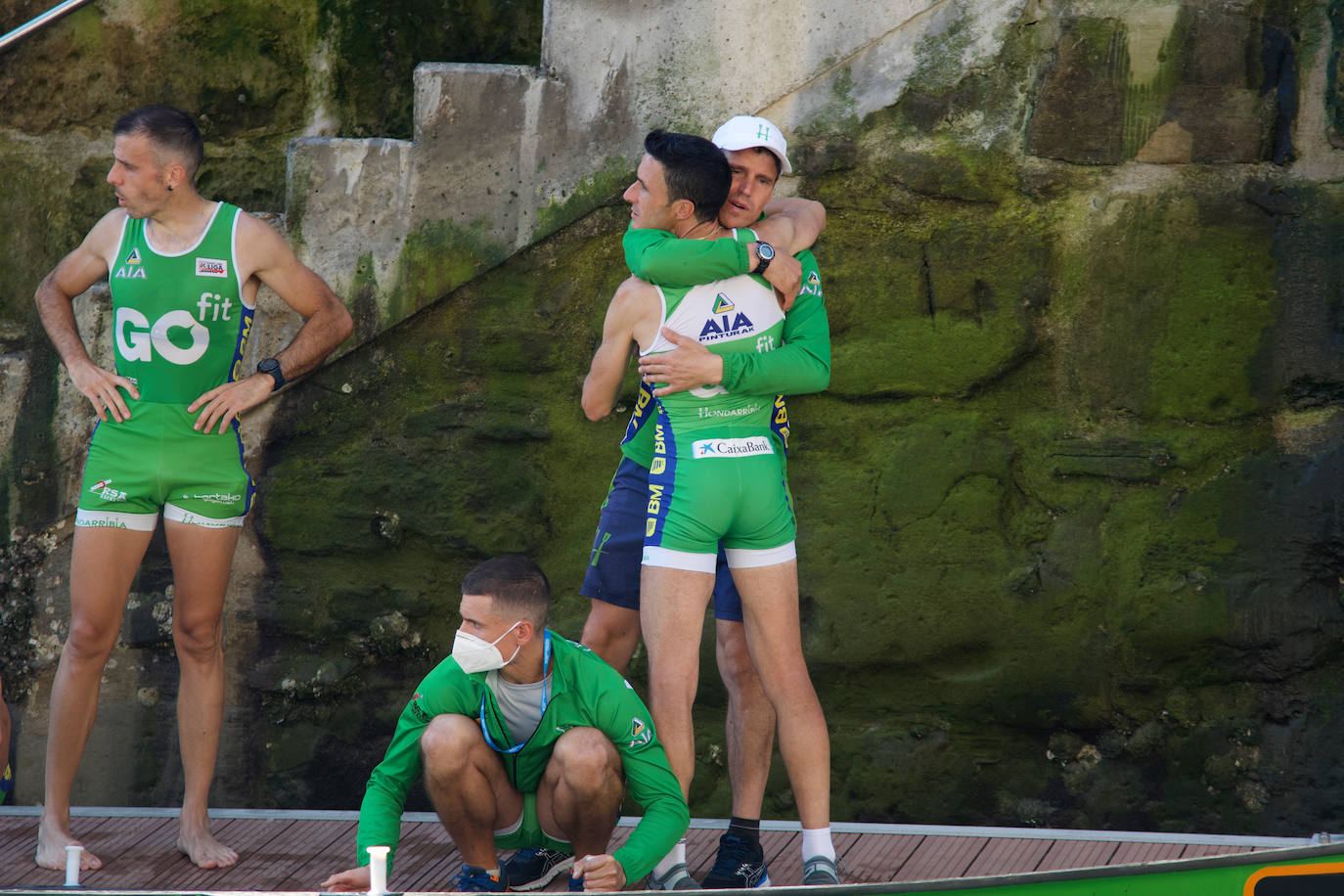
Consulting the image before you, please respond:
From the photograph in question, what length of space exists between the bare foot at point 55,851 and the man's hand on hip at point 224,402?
3.93 ft

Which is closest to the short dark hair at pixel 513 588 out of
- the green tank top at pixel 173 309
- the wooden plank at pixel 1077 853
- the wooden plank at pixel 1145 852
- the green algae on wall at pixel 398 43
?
the green tank top at pixel 173 309

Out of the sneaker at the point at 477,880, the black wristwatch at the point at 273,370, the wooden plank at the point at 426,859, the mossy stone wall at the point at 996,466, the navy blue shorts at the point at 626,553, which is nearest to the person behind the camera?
the sneaker at the point at 477,880

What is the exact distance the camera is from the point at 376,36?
19.0ft

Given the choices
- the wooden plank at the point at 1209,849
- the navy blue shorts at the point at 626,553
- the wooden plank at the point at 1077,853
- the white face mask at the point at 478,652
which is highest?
the navy blue shorts at the point at 626,553

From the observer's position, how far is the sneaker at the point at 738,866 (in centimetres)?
405

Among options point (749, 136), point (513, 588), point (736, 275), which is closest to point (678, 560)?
point (513, 588)

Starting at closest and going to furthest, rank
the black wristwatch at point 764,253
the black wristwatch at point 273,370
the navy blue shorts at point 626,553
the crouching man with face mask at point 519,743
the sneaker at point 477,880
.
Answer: the crouching man with face mask at point 519,743 → the sneaker at point 477,880 → the black wristwatch at point 764,253 → the navy blue shorts at point 626,553 → the black wristwatch at point 273,370

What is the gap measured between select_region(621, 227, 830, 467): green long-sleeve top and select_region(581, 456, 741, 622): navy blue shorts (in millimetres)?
477

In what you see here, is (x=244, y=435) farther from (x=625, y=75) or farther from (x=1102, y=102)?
(x=1102, y=102)

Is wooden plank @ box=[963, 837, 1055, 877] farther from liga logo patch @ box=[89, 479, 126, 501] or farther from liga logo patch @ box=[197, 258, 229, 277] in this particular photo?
liga logo patch @ box=[197, 258, 229, 277]

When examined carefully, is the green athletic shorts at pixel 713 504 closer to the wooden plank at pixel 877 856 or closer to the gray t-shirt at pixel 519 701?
the gray t-shirt at pixel 519 701

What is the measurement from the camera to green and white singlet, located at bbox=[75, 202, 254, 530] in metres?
4.43

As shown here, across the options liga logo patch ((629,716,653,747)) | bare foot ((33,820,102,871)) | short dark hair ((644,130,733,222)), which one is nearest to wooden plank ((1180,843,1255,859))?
liga logo patch ((629,716,653,747))

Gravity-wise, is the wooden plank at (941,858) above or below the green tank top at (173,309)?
below
